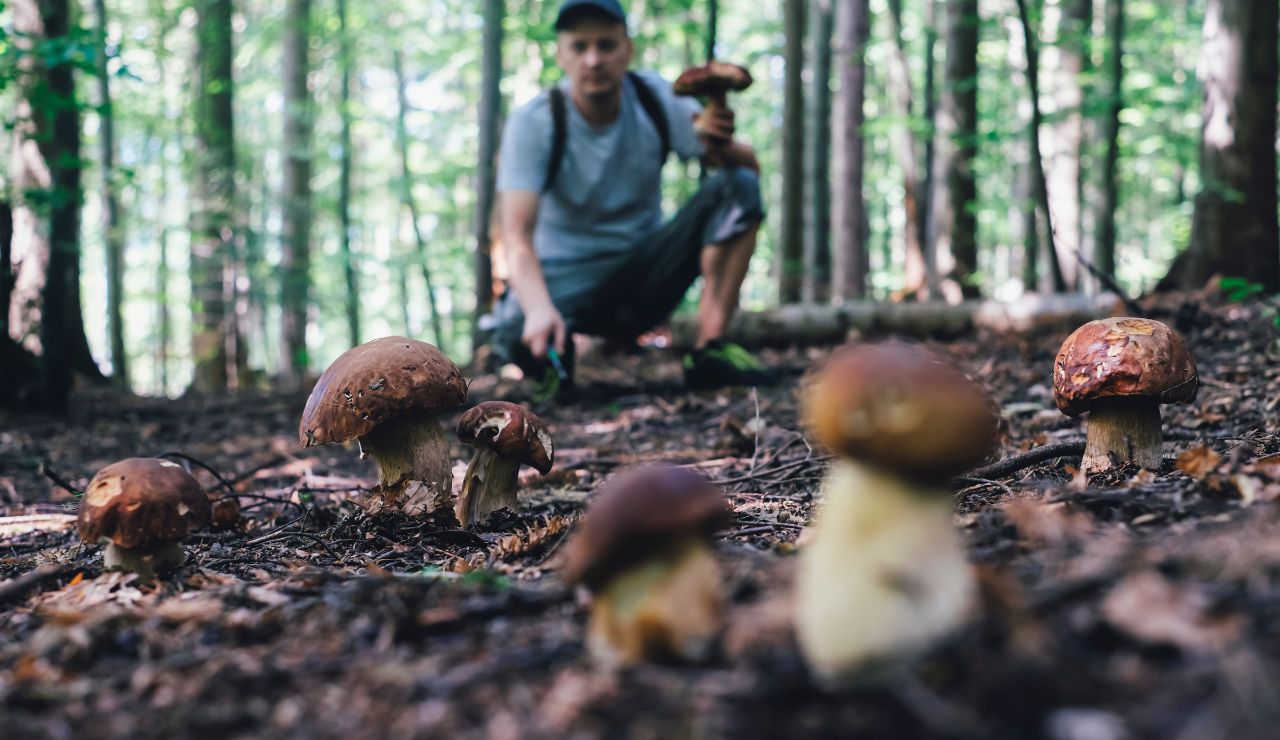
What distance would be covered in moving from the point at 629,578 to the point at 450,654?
40cm

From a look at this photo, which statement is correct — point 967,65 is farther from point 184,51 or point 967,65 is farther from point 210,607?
point 184,51

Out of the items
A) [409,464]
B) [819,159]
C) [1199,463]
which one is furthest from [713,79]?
[819,159]

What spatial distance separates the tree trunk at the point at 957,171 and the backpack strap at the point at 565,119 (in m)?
6.08

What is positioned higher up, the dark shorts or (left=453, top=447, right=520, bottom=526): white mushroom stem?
the dark shorts

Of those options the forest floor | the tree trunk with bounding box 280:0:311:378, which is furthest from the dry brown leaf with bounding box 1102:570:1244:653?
the tree trunk with bounding box 280:0:311:378

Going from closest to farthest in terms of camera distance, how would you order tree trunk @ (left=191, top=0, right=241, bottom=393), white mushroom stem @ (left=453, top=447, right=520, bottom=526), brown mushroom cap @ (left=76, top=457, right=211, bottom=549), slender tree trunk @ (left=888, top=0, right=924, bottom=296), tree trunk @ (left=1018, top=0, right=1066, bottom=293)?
brown mushroom cap @ (left=76, top=457, right=211, bottom=549) < white mushroom stem @ (left=453, top=447, right=520, bottom=526) < tree trunk @ (left=1018, top=0, right=1066, bottom=293) < tree trunk @ (left=191, top=0, right=241, bottom=393) < slender tree trunk @ (left=888, top=0, right=924, bottom=296)

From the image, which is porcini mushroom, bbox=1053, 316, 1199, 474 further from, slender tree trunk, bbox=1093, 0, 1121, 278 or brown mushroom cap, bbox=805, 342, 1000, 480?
slender tree trunk, bbox=1093, 0, 1121, 278

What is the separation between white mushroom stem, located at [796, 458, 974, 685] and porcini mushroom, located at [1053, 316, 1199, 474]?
1.62 metres

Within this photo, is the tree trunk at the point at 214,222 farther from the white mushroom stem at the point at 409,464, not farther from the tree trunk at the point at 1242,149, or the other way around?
the tree trunk at the point at 1242,149

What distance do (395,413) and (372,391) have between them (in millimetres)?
112

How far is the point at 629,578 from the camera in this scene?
1526 mm

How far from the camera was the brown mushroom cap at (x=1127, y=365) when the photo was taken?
2.70 m

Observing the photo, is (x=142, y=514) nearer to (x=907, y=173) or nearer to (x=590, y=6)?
(x=590, y=6)

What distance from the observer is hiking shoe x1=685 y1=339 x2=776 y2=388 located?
670 cm
